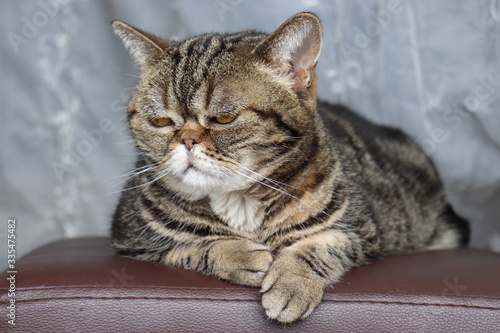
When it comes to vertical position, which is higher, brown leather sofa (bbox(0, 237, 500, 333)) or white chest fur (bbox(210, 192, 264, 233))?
white chest fur (bbox(210, 192, 264, 233))

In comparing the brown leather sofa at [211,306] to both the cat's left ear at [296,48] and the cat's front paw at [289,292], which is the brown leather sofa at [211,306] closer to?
the cat's front paw at [289,292]

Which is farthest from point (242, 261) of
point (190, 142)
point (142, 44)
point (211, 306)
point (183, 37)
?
point (183, 37)

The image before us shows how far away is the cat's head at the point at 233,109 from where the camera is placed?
152 cm

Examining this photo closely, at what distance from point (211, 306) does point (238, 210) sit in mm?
307

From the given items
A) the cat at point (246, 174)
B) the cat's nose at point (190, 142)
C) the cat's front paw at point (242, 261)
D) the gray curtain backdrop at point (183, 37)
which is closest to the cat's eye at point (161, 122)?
the cat at point (246, 174)

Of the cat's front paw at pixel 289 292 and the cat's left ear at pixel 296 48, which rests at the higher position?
the cat's left ear at pixel 296 48

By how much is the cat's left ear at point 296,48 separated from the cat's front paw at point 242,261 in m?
0.43

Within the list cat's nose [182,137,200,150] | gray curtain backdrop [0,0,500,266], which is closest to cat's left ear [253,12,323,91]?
cat's nose [182,137,200,150]

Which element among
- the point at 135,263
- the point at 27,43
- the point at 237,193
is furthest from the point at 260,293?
the point at 27,43

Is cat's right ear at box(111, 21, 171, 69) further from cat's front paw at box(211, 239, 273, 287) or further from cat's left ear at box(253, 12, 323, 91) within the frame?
cat's front paw at box(211, 239, 273, 287)

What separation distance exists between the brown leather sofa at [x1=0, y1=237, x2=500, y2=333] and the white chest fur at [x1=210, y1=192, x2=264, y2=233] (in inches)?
7.6

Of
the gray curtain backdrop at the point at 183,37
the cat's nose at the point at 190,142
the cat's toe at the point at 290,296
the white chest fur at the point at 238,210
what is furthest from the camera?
the gray curtain backdrop at the point at 183,37

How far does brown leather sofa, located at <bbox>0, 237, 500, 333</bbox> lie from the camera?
144 cm

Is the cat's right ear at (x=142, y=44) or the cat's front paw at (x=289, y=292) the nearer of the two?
the cat's front paw at (x=289, y=292)
